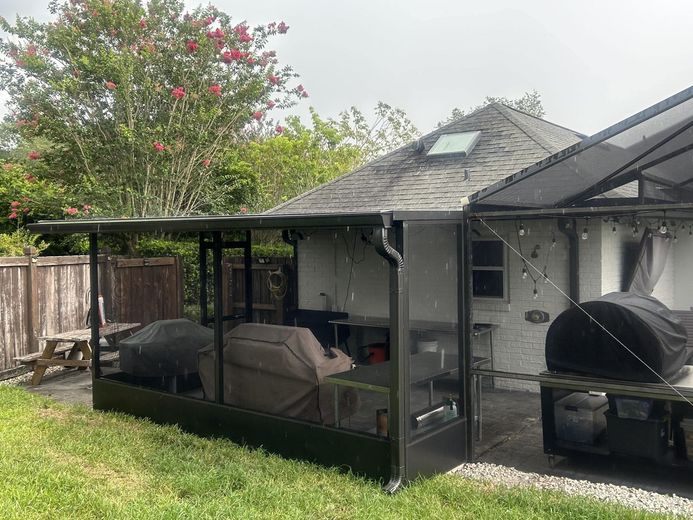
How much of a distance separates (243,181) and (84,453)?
10.5 metres

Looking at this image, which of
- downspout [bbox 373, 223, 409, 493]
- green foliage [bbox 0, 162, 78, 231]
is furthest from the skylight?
green foliage [bbox 0, 162, 78, 231]

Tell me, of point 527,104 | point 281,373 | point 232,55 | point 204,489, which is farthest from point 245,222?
point 527,104

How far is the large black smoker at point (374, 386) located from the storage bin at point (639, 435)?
123cm

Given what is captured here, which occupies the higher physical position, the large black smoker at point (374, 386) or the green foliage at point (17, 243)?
the green foliage at point (17, 243)

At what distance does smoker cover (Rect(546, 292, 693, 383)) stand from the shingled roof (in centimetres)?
341

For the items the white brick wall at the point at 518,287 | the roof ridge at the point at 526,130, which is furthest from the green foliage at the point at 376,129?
the white brick wall at the point at 518,287

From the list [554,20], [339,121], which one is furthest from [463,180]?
[554,20]

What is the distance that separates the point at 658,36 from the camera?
45156mm

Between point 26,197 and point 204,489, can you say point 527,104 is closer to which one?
point 26,197

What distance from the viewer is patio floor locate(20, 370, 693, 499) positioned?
532 centimetres

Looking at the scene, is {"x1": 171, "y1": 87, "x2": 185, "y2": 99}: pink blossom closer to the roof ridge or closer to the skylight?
the skylight

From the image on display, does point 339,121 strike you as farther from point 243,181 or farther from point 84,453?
point 84,453

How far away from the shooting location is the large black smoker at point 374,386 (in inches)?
197

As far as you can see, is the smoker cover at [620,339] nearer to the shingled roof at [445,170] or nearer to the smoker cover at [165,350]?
the shingled roof at [445,170]
